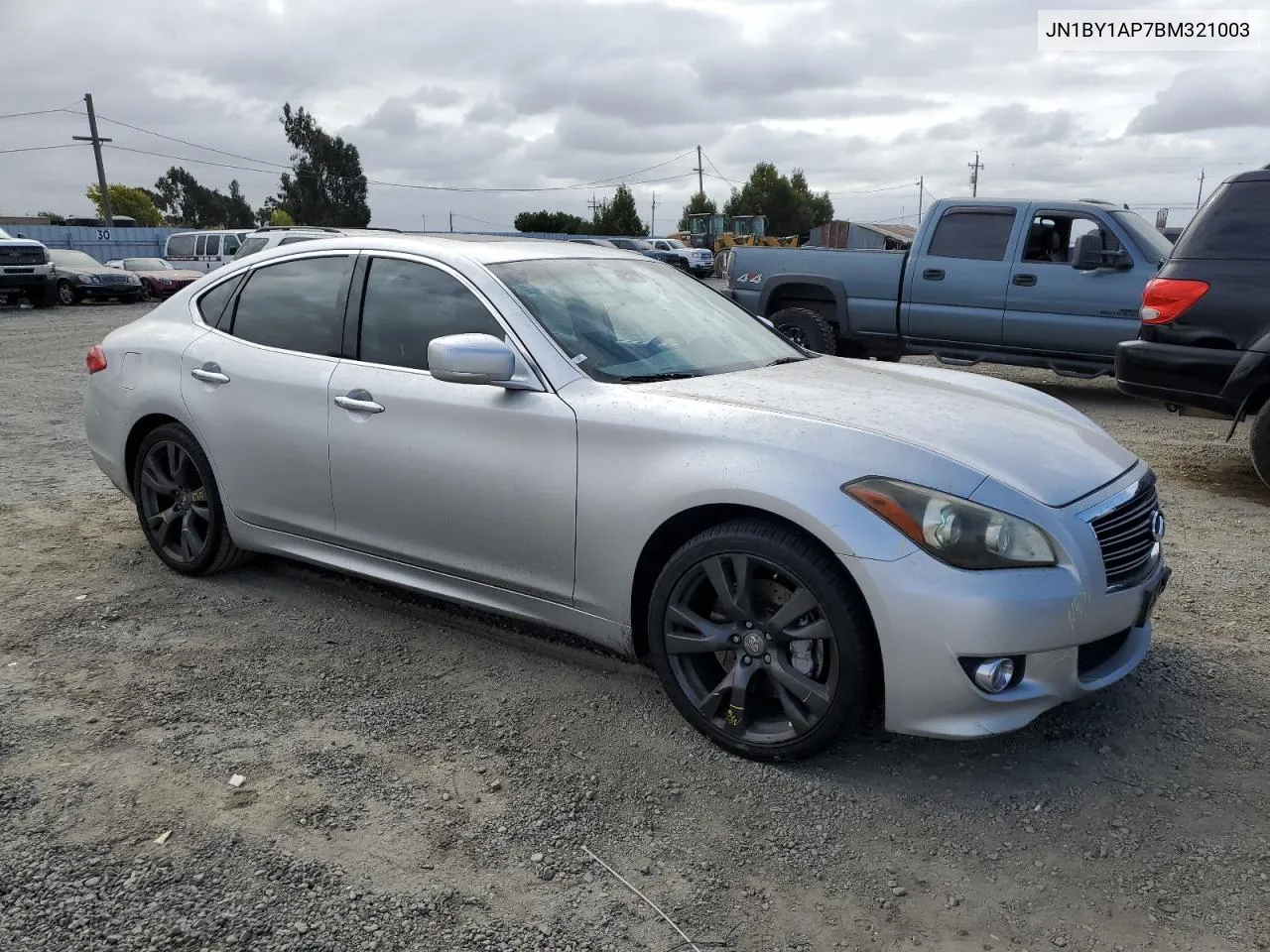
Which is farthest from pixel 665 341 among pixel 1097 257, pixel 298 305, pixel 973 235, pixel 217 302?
pixel 973 235

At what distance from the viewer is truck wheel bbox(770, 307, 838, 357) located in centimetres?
1032

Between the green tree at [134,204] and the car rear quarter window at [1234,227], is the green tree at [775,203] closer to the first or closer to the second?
the green tree at [134,204]

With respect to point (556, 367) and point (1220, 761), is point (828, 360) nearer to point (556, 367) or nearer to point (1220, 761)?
point (556, 367)

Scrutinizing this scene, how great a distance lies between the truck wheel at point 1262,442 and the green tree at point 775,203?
79584 mm

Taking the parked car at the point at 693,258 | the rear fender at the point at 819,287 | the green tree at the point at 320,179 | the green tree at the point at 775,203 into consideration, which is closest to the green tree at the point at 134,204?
the green tree at the point at 320,179

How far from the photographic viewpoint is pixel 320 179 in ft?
215

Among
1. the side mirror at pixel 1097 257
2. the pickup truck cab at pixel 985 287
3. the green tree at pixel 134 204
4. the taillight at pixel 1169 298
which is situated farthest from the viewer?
the green tree at pixel 134 204

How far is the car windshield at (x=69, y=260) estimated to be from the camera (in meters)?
25.3

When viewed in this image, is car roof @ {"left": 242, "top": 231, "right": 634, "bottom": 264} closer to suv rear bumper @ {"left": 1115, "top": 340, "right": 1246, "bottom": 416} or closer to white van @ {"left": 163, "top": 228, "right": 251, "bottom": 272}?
suv rear bumper @ {"left": 1115, "top": 340, "right": 1246, "bottom": 416}

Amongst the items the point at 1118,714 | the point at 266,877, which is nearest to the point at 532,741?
the point at 266,877

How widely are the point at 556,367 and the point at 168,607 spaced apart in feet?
7.19

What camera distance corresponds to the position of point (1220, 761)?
10.4 feet

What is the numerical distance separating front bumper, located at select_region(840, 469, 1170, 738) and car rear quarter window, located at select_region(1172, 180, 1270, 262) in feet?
13.5

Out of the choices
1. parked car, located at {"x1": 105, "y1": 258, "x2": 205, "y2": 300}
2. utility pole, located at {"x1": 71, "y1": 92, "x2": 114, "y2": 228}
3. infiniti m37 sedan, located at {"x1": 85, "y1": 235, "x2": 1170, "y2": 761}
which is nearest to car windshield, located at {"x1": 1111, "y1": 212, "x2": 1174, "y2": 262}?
infiniti m37 sedan, located at {"x1": 85, "y1": 235, "x2": 1170, "y2": 761}
